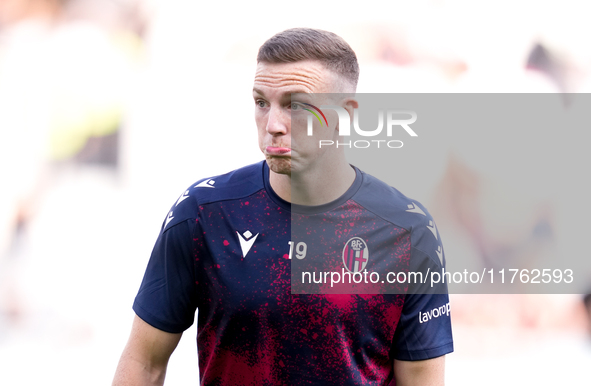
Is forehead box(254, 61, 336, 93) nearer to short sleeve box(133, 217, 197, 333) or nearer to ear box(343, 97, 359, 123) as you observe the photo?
ear box(343, 97, 359, 123)

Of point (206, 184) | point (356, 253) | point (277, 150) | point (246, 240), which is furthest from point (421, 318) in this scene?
point (206, 184)

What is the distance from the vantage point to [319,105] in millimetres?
1905

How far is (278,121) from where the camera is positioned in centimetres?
184

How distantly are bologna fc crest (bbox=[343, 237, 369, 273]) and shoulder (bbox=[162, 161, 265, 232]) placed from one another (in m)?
0.40

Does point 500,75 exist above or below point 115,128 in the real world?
above

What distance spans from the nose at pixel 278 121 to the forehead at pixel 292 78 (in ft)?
0.22

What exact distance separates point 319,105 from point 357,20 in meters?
2.64

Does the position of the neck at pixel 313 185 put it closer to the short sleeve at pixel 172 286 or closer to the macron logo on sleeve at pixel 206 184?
the macron logo on sleeve at pixel 206 184

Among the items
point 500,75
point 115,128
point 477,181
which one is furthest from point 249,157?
point 500,75

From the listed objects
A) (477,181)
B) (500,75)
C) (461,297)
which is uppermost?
(500,75)

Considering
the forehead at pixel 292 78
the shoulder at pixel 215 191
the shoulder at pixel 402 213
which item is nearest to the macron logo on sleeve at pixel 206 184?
the shoulder at pixel 215 191

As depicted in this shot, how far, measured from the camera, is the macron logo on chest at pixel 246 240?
1.95 m

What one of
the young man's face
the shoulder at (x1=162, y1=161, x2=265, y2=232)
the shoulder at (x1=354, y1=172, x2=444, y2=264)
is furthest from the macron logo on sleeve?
the shoulder at (x1=354, y1=172, x2=444, y2=264)

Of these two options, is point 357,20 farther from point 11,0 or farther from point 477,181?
point 11,0
